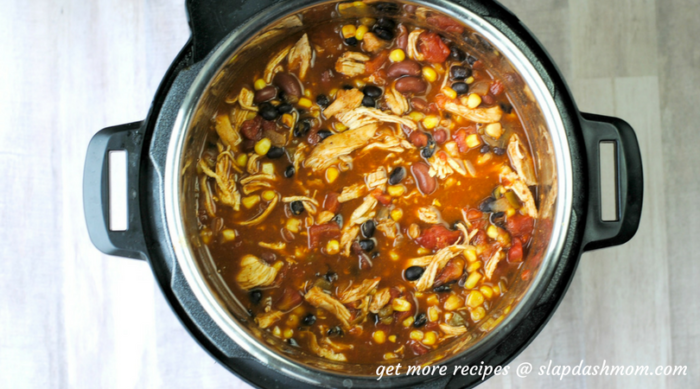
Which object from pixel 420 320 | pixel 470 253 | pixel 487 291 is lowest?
pixel 420 320

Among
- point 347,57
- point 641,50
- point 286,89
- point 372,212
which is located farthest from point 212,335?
point 641,50

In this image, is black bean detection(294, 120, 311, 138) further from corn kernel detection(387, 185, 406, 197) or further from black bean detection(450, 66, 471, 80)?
black bean detection(450, 66, 471, 80)

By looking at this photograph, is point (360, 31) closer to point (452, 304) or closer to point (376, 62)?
point (376, 62)

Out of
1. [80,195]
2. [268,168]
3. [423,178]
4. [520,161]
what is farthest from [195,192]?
[520,161]

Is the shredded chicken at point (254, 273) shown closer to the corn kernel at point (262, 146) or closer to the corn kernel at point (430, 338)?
the corn kernel at point (262, 146)

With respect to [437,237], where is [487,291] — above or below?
below

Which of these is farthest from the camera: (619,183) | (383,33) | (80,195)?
(80,195)

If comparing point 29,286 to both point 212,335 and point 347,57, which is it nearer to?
point 212,335

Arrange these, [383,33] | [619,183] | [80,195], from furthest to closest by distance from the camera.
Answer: [80,195], [383,33], [619,183]

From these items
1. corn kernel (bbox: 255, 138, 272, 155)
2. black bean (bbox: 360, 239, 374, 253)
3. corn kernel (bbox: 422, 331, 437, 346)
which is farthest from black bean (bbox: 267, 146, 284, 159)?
corn kernel (bbox: 422, 331, 437, 346)
